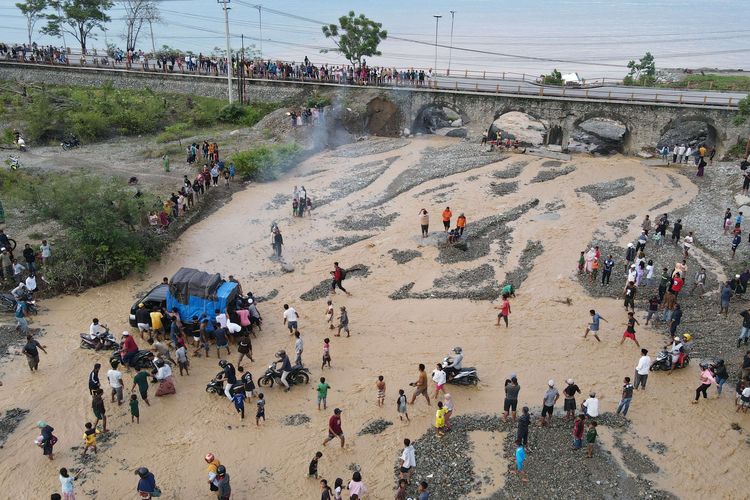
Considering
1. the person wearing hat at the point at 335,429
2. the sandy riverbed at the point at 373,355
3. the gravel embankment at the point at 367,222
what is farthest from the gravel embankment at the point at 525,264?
the person wearing hat at the point at 335,429

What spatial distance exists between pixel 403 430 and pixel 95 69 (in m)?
54.5

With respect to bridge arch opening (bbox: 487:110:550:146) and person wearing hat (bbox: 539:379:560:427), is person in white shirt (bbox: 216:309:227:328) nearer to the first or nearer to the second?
person wearing hat (bbox: 539:379:560:427)

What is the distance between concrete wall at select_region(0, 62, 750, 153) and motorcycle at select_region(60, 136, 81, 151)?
12660 mm

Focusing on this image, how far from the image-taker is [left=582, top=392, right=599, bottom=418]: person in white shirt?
627 inches

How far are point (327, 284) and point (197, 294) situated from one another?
584 centimetres

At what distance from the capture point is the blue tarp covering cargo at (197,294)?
792 inches

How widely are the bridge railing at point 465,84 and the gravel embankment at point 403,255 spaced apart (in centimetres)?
2313

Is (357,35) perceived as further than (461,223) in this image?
Yes

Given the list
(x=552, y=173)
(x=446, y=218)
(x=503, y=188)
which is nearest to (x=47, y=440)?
(x=446, y=218)

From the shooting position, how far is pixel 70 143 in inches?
1748

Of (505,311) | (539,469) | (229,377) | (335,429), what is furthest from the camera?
(505,311)

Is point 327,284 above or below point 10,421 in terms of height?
above

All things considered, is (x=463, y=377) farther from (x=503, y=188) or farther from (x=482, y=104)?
(x=482, y=104)

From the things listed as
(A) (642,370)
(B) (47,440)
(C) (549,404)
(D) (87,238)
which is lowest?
(B) (47,440)
